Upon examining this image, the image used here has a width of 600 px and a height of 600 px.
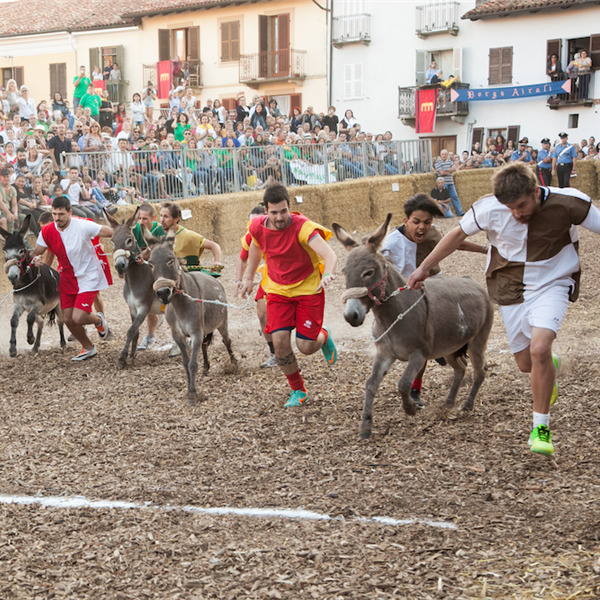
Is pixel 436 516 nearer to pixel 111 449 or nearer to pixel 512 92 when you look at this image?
pixel 111 449

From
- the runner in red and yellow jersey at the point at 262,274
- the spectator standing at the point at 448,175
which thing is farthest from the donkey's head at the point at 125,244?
the spectator standing at the point at 448,175

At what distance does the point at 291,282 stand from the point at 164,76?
124 feet

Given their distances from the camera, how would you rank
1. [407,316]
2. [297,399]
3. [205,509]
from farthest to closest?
1. [297,399]
2. [407,316]
3. [205,509]

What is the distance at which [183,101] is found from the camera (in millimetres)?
26094

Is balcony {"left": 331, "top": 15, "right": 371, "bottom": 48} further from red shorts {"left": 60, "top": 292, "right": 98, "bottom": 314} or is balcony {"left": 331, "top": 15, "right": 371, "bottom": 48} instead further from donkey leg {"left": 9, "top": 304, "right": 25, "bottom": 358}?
red shorts {"left": 60, "top": 292, "right": 98, "bottom": 314}

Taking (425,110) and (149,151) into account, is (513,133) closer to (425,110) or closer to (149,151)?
(425,110)

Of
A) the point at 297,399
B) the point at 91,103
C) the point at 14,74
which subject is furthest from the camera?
the point at 14,74

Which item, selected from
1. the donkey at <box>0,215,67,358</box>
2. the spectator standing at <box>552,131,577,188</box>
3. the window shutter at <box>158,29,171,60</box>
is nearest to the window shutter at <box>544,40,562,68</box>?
the spectator standing at <box>552,131,577,188</box>

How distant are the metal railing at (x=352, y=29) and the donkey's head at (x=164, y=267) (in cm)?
3385

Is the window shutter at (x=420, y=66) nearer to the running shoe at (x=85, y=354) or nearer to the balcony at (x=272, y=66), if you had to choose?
the balcony at (x=272, y=66)

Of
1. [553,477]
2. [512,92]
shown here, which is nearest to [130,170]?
[553,477]

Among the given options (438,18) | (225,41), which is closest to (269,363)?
(438,18)

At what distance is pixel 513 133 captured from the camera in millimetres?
36906

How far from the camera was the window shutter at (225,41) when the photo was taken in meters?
43.4
